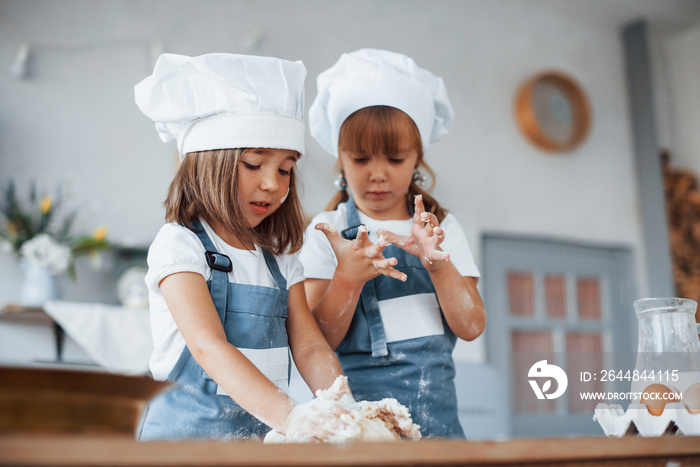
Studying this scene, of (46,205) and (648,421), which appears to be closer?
(648,421)

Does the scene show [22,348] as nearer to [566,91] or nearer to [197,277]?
[197,277]

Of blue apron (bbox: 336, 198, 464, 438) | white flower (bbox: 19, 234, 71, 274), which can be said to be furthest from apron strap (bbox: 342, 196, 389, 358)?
white flower (bbox: 19, 234, 71, 274)

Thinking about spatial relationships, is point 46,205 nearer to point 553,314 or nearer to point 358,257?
point 358,257

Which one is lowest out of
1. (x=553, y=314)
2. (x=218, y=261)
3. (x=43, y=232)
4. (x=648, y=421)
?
(x=648, y=421)

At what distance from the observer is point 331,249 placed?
4.08 ft

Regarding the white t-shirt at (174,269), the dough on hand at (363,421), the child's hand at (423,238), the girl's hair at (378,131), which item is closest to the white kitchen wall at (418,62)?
the girl's hair at (378,131)

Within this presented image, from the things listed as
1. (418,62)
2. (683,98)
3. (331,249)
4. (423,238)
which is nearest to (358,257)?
(423,238)

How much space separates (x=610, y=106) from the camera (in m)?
4.11

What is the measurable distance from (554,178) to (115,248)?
2493 mm

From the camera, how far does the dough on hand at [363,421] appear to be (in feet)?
2.09

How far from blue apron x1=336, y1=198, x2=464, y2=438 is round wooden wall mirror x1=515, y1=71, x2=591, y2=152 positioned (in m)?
2.75

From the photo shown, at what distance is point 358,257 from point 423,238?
11 cm

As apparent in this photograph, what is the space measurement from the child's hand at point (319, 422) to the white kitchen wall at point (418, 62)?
2.27 metres

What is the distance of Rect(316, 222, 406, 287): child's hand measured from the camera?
99 cm
